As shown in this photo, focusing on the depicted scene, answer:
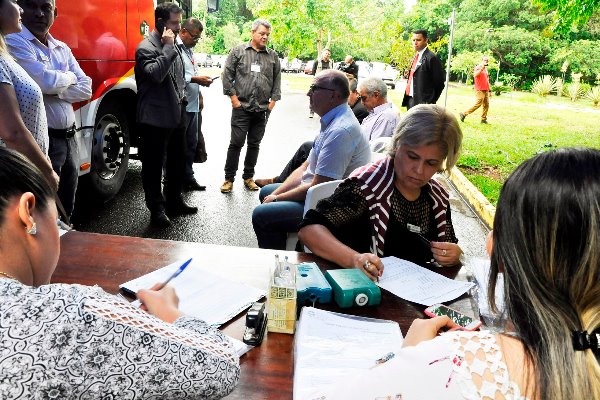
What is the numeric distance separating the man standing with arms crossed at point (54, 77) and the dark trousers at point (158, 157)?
0.82 m

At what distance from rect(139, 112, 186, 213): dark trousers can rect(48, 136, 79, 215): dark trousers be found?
90 cm

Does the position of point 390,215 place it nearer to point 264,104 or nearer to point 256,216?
point 256,216

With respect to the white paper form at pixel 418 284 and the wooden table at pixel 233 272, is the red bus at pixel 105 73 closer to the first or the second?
the wooden table at pixel 233 272

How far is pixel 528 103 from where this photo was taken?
18031 mm

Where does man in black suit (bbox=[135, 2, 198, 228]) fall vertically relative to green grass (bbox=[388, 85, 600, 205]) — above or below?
above

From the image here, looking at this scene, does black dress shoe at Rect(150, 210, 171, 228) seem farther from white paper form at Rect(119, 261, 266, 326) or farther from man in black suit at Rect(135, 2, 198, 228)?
white paper form at Rect(119, 261, 266, 326)

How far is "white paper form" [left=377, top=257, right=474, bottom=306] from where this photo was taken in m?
1.66

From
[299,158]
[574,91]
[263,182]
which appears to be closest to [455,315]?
[299,158]

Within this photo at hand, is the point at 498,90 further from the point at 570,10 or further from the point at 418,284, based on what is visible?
the point at 418,284

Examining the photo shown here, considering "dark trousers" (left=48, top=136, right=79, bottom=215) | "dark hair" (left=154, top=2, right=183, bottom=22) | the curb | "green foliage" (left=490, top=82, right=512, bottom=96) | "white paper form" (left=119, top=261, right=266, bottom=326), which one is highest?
"dark hair" (left=154, top=2, right=183, bottom=22)

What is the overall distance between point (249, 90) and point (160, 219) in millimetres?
1878

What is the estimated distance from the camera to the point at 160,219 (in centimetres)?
434

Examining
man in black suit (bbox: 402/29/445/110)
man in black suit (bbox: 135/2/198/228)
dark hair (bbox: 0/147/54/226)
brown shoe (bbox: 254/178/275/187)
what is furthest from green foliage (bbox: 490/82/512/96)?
dark hair (bbox: 0/147/54/226)

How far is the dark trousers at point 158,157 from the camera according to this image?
4.18 metres
